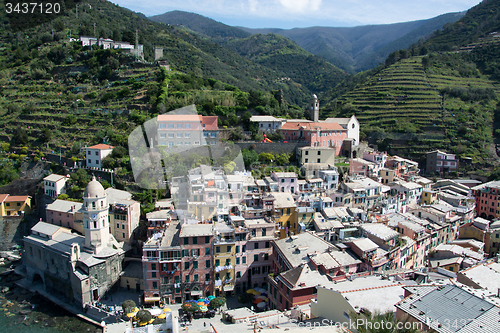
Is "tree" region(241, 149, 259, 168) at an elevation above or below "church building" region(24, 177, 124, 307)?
above

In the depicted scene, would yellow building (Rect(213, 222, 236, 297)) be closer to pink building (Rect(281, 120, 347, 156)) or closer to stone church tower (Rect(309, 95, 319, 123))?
pink building (Rect(281, 120, 347, 156))

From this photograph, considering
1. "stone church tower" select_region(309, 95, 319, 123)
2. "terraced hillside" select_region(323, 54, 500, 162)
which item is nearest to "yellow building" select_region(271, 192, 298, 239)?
"stone church tower" select_region(309, 95, 319, 123)

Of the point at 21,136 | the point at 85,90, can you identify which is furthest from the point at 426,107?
the point at 21,136

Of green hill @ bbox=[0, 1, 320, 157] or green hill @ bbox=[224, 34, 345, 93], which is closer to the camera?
green hill @ bbox=[0, 1, 320, 157]

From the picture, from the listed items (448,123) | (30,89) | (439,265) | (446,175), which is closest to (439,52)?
(448,123)

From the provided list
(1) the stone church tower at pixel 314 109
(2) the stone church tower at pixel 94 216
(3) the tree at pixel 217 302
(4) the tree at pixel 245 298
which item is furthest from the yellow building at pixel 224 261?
(1) the stone church tower at pixel 314 109

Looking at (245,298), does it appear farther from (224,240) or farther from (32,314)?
(32,314)

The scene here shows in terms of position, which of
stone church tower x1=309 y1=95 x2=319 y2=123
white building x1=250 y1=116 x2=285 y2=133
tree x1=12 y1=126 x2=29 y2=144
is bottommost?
tree x1=12 y1=126 x2=29 y2=144
